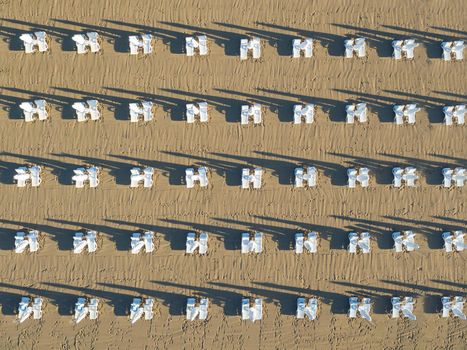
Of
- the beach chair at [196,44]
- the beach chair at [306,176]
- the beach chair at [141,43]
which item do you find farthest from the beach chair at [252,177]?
the beach chair at [141,43]

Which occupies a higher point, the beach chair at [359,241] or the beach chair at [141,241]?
the beach chair at [359,241]

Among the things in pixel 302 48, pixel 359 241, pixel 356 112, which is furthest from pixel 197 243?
pixel 302 48

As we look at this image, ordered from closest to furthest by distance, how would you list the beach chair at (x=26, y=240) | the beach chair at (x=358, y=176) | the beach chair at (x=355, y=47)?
the beach chair at (x=26, y=240) < the beach chair at (x=358, y=176) < the beach chair at (x=355, y=47)

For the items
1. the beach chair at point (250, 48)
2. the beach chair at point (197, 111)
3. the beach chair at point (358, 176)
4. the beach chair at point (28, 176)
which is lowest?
the beach chair at point (28, 176)

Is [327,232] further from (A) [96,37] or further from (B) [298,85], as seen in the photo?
(A) [96,37]

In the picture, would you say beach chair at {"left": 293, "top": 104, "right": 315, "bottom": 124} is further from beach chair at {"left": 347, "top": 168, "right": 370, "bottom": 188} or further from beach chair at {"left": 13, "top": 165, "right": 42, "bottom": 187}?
beach chair at {"left": 13, "top": 165, "right": 42, "bottom": 187}

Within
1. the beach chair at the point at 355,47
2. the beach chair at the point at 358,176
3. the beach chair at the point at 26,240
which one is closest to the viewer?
the beach chair at the point at 26,240

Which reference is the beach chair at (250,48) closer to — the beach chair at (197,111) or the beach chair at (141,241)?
the beach chair at (197,111)

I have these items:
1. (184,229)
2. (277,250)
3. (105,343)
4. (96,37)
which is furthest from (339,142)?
(105,343)
